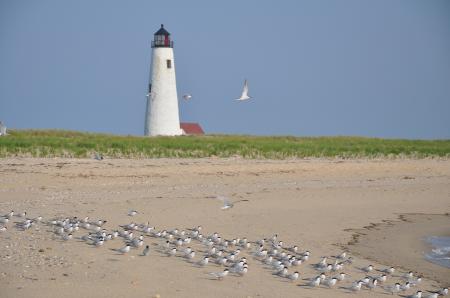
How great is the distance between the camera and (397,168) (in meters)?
33.5

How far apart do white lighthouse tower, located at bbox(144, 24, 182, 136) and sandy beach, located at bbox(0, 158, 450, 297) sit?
55.5 ft

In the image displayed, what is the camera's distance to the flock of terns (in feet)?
43.4

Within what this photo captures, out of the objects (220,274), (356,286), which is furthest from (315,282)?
(220,274)

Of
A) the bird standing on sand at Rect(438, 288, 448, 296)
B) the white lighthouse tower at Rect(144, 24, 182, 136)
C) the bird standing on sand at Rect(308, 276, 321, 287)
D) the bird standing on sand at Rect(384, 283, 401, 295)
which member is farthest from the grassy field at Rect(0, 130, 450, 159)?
the bird standing on sand at Rect(438, 288, 448, 296)

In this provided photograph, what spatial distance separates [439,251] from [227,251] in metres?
4.79

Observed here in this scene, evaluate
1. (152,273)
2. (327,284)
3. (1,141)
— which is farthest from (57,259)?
(1,141)

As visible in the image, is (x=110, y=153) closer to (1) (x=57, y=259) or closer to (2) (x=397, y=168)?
(2) (x=397, y=168)

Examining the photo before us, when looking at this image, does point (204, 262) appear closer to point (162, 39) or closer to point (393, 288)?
point (393, 288)

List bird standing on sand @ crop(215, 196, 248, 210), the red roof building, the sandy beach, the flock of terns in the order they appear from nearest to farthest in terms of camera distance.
Result: the sandy beach → the flock of terns → bird standing on sand @ crop(215, 196, 248, 210) → the red roof building

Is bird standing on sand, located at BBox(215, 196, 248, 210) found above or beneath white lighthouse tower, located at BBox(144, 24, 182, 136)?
beneath

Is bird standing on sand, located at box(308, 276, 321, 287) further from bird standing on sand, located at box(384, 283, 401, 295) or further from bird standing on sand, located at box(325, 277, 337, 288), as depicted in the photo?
bird standing on sand, located at box(384, 283, 401, 295)

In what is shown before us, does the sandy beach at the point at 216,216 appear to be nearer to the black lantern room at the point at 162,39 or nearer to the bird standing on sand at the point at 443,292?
the bird standing on sand at the point at 443,292

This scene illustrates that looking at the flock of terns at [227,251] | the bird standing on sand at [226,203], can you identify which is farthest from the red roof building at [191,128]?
the flock of terns at [227,251]

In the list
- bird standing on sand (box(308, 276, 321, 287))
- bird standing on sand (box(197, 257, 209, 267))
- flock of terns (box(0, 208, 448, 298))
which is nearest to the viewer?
bird standing on sand (box(308, 276, 321, 287))
